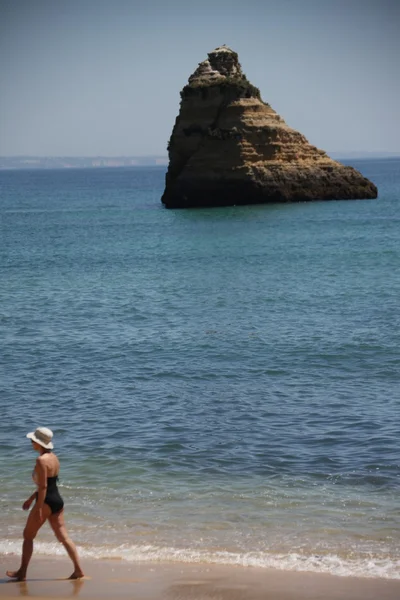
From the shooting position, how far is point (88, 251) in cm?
5300

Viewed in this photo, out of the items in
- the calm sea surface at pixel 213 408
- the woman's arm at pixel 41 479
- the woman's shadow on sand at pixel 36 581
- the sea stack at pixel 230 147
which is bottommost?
the calm sea surface at pixel 213 408

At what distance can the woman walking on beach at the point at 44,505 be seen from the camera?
Result: 1081 centimetres

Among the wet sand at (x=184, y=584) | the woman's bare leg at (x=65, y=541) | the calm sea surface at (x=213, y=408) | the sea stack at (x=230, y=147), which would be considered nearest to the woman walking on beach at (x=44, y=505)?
the woman's bare leg at (x=65, y=541)

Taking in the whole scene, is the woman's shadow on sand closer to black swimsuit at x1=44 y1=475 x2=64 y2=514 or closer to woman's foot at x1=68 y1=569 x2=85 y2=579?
woman's foot at x1=68 y1=569 x2=85 y2=579

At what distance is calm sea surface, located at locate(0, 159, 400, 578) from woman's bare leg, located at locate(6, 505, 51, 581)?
127cm

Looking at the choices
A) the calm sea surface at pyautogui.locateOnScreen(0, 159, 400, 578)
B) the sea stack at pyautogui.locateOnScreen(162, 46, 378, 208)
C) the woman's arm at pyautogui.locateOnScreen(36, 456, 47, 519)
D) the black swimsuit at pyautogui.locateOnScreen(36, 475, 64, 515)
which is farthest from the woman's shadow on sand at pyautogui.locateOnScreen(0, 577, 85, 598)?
the sea stack at pyautogui.locateOnScreen(162, 46, 378, 208)

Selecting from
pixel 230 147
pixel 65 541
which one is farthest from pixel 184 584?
pixel 230 147

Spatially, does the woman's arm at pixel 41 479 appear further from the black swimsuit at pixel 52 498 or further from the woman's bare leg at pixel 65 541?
the woman's bare leg at pixel 65 541

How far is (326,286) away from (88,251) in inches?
751

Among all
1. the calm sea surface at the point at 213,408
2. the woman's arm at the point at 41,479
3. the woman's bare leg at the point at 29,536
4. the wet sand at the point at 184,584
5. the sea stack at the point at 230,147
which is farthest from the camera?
the sea stack at the point at 230,147

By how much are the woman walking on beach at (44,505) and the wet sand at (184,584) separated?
22 centimetres

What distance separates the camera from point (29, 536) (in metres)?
11.0

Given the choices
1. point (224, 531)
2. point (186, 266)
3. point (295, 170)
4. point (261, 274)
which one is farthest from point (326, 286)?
point (295, 170)

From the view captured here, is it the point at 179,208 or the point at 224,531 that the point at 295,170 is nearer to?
the point at 179,208
